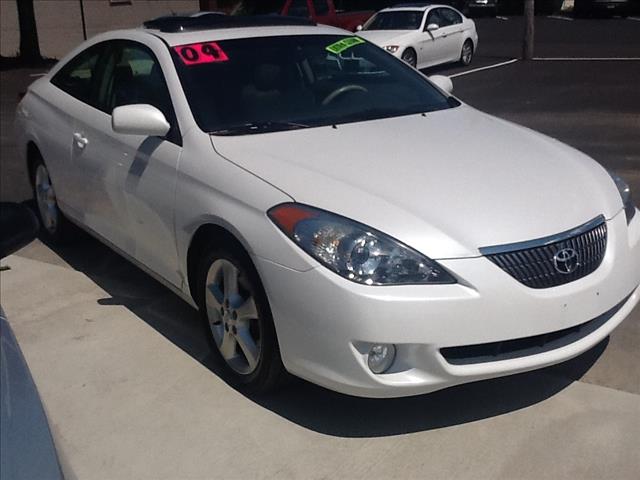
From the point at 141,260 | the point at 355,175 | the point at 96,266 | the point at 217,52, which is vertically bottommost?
the point at 96,266

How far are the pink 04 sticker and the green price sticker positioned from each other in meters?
0.67

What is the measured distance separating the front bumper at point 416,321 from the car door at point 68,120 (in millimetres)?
2253

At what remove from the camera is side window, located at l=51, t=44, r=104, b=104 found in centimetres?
541

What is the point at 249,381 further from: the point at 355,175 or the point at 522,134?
the point at 522,134

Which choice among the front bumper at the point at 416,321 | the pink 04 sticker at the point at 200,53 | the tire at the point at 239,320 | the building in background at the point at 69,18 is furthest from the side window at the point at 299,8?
the front bumper at the point at 416,321

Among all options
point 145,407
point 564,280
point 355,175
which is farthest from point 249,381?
point 564,280

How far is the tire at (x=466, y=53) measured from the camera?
59.2 feet

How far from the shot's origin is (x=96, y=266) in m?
5.80

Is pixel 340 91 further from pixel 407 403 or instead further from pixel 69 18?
pixel 69 18

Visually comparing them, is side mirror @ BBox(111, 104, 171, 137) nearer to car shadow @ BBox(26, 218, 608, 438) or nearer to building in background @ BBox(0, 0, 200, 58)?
car shadow @ BBox(26, 218, 608, 438)

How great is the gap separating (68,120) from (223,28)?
1.18 meters

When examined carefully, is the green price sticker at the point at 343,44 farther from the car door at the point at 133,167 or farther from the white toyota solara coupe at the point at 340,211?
the car door at the point at 133,167

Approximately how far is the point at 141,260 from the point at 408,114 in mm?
1611

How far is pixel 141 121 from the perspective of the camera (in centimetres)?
424
